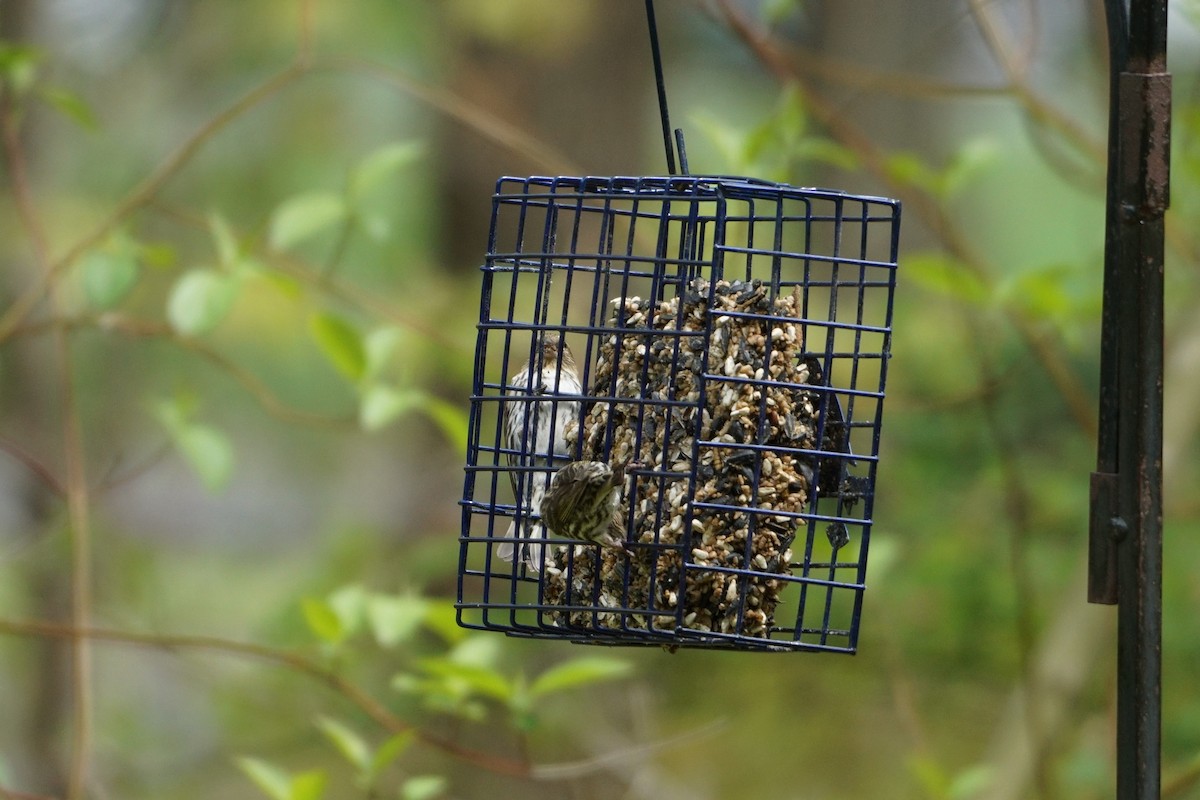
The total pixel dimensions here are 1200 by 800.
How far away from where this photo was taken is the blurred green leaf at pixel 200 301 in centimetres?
378

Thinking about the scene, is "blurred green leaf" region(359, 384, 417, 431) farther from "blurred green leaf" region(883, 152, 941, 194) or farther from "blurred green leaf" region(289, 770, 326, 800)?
"blurred green leaf" region(883, 152, 941, 194)

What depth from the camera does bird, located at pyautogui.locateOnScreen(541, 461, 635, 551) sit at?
9.46ft

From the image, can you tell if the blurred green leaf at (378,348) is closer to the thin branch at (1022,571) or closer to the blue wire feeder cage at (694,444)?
the blue wire feeder cage at (694,444)

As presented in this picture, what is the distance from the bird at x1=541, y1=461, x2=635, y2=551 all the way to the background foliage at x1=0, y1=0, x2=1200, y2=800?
89 centimetres

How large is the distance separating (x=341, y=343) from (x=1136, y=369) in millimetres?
2206

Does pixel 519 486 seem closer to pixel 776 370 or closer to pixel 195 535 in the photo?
pixel 776 370

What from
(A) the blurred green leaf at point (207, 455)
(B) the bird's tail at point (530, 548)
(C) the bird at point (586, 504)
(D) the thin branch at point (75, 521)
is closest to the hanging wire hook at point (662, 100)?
(C) the bird at point (586, 504)

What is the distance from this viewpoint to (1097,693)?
6.29 m

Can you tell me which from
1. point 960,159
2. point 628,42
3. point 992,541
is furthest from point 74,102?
point 992,541

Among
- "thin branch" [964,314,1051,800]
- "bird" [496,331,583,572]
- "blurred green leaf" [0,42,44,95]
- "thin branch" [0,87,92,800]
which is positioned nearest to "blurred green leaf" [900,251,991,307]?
"thin branch" [964,314,1051,800]

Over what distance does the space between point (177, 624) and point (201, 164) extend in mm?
4030

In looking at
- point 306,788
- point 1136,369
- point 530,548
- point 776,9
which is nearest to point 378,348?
point 530,548

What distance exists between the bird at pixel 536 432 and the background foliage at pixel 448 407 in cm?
35

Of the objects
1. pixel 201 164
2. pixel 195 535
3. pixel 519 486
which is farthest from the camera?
pixel 195 535
